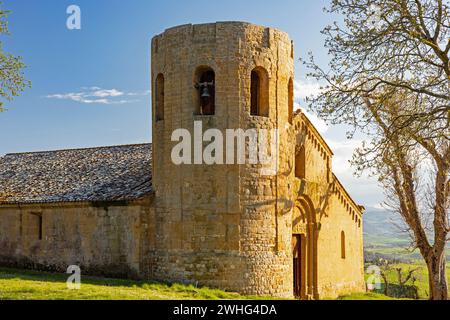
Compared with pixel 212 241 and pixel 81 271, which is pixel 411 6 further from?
pixel 81 271

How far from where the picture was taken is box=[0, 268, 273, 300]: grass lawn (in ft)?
54.6

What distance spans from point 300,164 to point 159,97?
7474mm

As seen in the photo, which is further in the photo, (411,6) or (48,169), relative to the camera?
(48,169)

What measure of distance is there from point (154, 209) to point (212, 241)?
2.82 m

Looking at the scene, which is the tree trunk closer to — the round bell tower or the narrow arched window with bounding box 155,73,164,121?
the round bell tower

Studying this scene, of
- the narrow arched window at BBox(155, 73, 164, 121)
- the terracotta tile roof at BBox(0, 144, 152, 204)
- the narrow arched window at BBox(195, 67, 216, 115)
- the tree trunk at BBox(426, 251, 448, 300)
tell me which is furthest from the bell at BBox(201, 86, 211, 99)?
the tree trunk at BBox(426, 251, 448, 300)

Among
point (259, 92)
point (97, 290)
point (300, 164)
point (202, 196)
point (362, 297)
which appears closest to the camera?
point (97, 290)

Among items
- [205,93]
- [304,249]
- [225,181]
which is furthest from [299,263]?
[205,93]

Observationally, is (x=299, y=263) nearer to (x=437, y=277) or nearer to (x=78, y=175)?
(x=437, y=277)

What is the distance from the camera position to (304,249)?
2570 centimetres

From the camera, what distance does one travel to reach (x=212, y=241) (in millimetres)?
20156

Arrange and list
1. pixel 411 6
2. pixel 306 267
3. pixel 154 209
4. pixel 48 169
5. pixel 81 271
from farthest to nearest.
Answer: pixel 48 169, pixel 306 267, pixel 81 271, pixel 154 209, pixel 411 6
